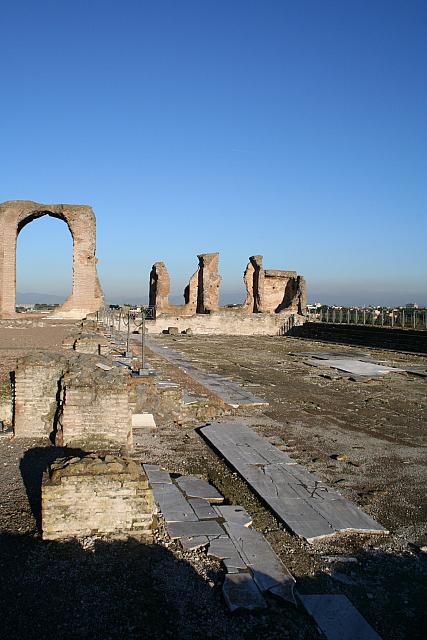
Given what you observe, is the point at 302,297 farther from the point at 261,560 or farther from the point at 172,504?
the point at 261,560

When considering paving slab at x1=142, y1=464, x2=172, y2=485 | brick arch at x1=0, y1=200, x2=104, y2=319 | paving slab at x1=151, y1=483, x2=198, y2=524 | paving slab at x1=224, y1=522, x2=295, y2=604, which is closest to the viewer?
paving slab at x1=224, y1=522, x2=295, y2=604

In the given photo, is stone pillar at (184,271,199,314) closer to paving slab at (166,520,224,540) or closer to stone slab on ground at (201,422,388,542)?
stone slab on ground at (201,422,388,542)

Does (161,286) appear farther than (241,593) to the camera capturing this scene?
Yes

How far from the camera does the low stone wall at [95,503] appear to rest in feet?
11.7

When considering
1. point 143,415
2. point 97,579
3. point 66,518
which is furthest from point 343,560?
point 143,415

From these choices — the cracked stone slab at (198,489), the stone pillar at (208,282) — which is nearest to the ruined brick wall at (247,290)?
the stone pillar at (208,282)

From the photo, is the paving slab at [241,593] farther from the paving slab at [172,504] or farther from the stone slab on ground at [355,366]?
the stone slab on ground at [355,366]

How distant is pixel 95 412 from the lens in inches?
219

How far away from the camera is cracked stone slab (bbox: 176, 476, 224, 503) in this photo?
15.4ft

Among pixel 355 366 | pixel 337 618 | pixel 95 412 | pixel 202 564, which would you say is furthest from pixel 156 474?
pixel 355 366

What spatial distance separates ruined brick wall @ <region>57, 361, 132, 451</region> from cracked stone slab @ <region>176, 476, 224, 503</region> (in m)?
0.84

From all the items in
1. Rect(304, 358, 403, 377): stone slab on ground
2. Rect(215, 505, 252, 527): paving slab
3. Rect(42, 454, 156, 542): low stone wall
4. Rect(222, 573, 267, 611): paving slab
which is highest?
Rect(42, 454, 156, 542): low stone wall

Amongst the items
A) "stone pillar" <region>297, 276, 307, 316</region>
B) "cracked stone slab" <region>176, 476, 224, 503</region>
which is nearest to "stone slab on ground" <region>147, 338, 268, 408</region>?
"cracked stone slab" <region>176, 476, 224, 503</region>

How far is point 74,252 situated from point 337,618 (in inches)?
959
